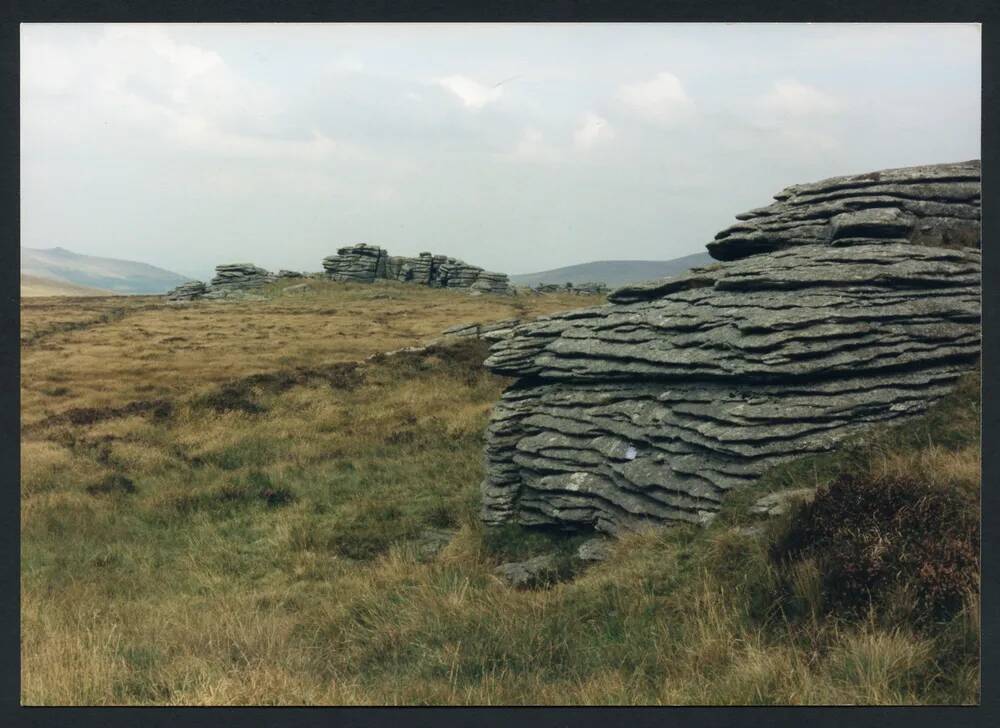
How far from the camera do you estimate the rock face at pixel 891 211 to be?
10.6 meters

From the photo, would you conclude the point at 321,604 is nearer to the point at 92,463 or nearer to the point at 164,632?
the point at 164,632

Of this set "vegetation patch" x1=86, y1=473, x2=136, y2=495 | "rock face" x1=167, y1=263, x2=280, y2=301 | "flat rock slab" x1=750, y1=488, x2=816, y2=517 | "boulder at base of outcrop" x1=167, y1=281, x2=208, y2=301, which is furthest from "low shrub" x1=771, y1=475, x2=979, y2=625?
"boulder at base of outcrop" x1=167, y1=281, x2=208, y2=301

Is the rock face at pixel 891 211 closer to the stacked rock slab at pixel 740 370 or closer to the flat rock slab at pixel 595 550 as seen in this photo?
the stacked rock slab at pixel 740 370

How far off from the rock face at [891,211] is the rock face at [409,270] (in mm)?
75200

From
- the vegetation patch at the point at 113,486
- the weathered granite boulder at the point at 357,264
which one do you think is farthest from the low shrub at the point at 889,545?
the weathered granite boulder at the point at 357,264

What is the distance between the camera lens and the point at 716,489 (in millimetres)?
8727

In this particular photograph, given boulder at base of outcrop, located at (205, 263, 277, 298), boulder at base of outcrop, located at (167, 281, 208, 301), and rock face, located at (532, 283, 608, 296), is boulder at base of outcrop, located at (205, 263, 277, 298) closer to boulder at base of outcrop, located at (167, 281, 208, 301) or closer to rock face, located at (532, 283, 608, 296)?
boulder at base of outcrop, located at (167, 281, 208, 301)

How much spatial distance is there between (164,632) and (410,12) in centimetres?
699

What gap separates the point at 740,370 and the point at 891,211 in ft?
12.2

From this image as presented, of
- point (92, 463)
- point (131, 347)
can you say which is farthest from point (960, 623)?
point (131, 347)

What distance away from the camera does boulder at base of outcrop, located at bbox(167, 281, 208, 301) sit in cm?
8375

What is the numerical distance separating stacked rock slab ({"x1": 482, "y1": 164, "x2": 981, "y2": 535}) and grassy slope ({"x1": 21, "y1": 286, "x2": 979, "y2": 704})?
45 cm

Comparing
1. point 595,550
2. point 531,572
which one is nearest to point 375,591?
point 531,572

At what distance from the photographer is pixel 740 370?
29.7 feet
